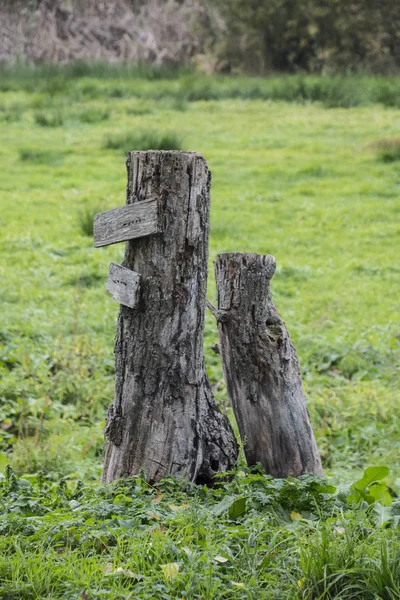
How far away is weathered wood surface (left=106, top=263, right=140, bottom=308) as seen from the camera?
4.37m

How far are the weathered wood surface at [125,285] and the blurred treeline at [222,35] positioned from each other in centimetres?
2253

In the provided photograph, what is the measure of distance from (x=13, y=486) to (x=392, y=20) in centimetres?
2552

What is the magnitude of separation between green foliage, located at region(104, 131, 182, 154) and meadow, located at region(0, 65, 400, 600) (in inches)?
2.3

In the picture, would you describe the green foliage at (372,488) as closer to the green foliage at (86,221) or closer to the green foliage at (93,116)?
the green foliage at (86,221)

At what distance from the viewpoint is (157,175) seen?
432 centimetres

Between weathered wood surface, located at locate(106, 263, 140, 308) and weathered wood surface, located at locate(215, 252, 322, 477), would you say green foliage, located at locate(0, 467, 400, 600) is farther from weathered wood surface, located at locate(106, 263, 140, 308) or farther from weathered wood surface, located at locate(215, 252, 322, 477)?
weathered wood surface, located at locate(106, 263, 140, 308)

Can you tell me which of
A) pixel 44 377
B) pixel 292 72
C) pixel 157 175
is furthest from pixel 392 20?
pixel 157 175

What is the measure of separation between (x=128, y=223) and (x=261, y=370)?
1.12 metres

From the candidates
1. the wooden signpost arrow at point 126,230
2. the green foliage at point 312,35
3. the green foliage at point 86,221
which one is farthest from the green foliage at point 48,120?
the wooden signpost arrow at point 126,230

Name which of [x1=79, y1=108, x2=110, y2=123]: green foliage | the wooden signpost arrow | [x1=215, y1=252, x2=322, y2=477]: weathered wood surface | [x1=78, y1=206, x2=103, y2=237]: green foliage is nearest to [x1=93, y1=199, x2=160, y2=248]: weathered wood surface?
the wooden signpost arrow

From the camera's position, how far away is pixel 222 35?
28266 millimetres

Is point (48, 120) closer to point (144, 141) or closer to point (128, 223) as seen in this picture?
point (144, 141)

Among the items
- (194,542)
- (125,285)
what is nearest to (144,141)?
(125,285)

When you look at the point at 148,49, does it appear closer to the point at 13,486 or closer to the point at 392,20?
the point at 392,20
